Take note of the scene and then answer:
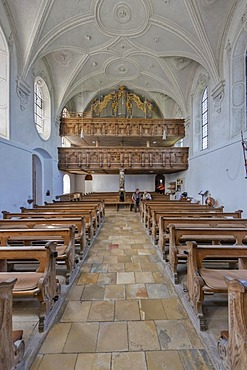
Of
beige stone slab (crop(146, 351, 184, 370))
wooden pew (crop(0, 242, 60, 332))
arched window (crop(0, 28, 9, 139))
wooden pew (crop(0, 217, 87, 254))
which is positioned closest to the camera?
beige stone slab (crop(146, 351, 184, 370))

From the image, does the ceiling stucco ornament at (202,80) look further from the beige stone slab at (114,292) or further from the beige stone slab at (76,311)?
the beige stone slab at (76,311)

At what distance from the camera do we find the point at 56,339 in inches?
88.0

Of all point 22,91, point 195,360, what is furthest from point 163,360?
point 22,91

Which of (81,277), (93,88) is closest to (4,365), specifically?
(81,277)

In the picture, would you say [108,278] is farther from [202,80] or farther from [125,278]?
[202,80]

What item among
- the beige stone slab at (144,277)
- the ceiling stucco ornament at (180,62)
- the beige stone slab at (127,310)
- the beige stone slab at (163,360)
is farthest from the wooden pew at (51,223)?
the ceiling stucco ornament at (180,62)

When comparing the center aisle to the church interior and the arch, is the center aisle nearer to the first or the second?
the church interior

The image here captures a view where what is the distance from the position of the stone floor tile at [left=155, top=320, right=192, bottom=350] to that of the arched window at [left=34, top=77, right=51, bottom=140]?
1125cm

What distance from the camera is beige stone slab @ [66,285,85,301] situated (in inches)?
120

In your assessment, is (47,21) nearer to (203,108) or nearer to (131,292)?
(203,108)

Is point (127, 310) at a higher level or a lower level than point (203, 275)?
lower

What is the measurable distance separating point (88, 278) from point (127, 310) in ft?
3.80

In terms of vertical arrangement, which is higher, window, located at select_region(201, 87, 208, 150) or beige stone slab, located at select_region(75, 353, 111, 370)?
window, located at select_region(201, 87, 208, 150)

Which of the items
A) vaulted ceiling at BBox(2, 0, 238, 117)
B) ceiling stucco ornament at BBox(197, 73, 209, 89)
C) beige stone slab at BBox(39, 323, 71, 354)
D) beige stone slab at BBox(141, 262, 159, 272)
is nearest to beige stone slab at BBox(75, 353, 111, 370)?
beige stone slab at BBox(39, 323, 71, 354)
